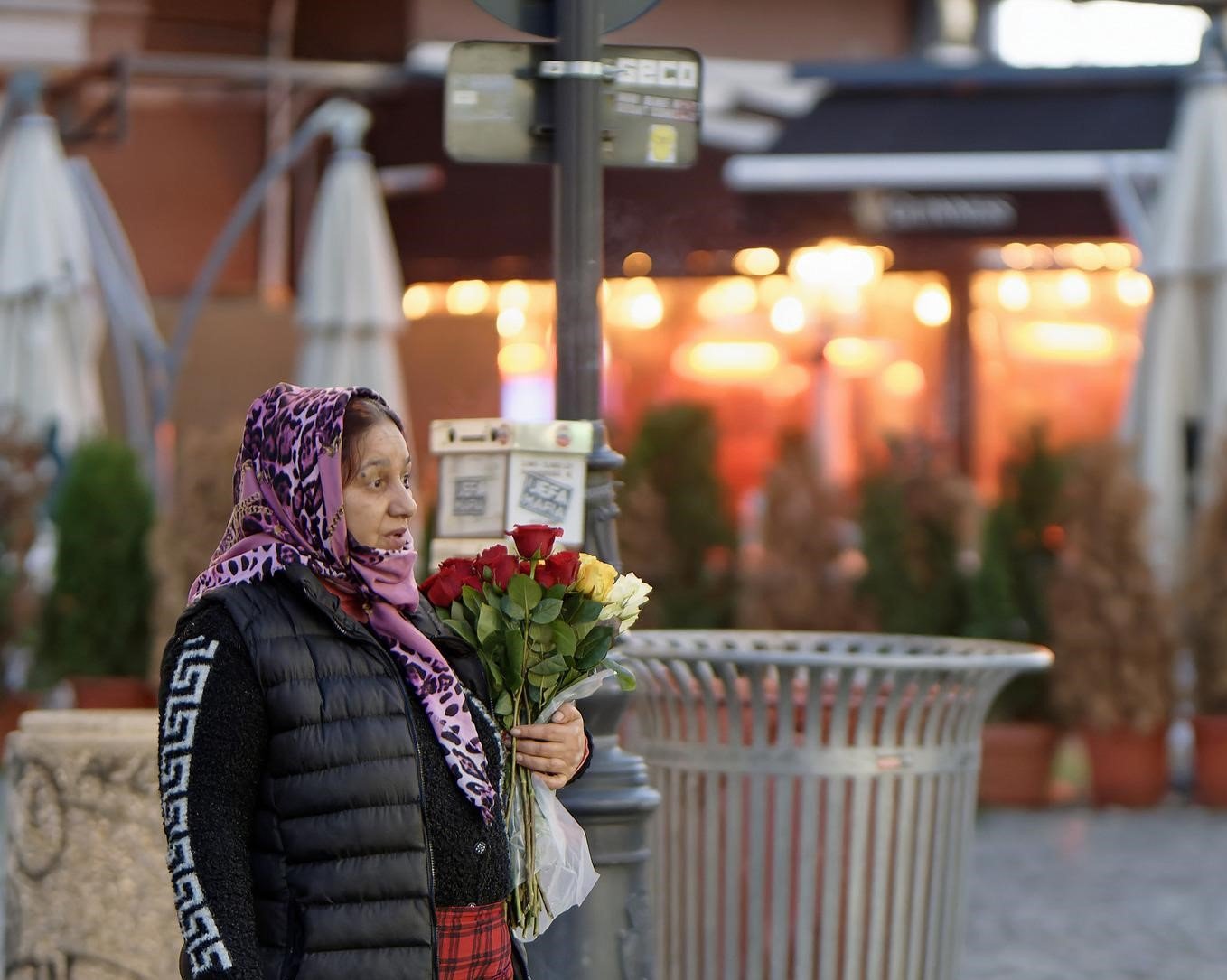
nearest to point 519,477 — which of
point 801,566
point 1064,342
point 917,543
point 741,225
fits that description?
point 801,566

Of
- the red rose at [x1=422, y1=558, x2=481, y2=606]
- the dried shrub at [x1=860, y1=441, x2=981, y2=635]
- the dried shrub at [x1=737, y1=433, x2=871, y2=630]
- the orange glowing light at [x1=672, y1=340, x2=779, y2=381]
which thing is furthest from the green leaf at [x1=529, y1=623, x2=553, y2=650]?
the orange glowing light at [x1=672, y1=340, x2=779, y2=381]

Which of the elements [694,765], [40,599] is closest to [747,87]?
[40,599]

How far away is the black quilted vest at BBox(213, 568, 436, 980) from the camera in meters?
2.65

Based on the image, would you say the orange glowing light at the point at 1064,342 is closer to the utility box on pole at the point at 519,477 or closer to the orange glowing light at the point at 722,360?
the orange glowing light at the point at 722,360

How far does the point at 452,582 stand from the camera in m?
3.10

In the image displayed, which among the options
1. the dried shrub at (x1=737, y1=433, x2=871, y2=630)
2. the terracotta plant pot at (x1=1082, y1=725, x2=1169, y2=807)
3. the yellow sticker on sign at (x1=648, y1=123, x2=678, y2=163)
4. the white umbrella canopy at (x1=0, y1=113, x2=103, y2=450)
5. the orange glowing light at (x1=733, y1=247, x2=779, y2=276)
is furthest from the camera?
the orange glowing light at (x1=733, y1=247, x2=779, y2=276)

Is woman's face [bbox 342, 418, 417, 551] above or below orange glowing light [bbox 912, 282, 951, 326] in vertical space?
below

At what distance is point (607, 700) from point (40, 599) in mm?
7166

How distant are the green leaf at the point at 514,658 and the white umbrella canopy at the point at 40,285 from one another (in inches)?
348

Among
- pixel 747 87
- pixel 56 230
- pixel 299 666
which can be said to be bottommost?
pixel 299 666

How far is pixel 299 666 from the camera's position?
106 inches

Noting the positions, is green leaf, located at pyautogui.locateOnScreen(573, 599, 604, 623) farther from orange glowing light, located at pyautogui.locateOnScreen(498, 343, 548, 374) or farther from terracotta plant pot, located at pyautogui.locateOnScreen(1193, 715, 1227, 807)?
orange glowing light, located at pyautogui.locateOnScreen(498, 343, 548, 374)

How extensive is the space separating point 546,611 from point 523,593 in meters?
0.04

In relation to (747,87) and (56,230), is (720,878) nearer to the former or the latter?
(56,230)
